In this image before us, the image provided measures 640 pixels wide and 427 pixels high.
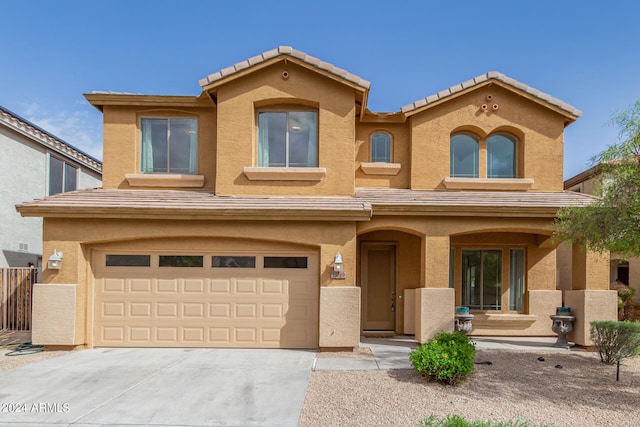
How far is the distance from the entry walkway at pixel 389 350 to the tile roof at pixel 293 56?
21.7 ft

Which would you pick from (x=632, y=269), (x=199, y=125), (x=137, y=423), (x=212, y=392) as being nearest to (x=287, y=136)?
(x=199, y=125)

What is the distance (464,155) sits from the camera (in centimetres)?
1193

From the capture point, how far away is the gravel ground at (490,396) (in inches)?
223

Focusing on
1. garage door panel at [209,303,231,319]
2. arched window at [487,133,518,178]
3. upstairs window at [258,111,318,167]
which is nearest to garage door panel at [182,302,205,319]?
garage door panel at [209,303,231,319]

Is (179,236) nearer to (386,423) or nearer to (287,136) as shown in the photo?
(287,136)

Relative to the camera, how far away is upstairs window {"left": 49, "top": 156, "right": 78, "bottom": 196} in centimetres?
1530

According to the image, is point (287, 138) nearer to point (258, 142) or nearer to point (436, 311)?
point (258, 142)

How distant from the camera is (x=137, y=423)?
5480mm

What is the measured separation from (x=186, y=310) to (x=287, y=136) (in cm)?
515

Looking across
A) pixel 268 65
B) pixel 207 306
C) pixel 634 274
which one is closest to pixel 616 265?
pixel 634 274

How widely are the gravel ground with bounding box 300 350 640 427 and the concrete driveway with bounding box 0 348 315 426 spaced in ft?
1.99

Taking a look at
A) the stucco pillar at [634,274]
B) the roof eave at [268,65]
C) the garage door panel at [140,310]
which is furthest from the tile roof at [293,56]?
the stucco pillar at [634,274]

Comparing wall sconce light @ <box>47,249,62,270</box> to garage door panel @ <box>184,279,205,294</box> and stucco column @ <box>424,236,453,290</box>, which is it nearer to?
garage door panel @ <box>184,279,205,294</box>

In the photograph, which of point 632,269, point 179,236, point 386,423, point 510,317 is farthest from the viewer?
point 632,269
